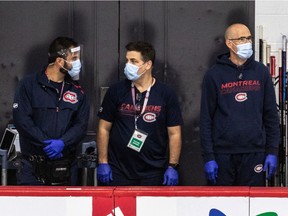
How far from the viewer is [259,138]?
6906 mm

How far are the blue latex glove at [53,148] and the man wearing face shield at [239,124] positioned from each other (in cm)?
117

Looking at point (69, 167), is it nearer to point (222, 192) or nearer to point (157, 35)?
point (222, 192)

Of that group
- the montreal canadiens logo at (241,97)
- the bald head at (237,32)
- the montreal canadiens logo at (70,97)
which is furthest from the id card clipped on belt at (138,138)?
the bald head at (237,32)

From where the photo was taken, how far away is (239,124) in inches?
271

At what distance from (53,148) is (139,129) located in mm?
768

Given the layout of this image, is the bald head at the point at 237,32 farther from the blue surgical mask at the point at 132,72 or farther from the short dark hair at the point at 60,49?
the short dark hair at the point at 60,49

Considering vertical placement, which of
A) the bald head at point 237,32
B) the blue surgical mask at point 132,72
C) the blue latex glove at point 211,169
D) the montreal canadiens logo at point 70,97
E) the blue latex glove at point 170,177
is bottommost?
the blue latex glove at point 170,177

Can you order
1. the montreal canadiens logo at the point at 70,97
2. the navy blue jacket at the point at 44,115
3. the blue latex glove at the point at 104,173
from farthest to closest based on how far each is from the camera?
the blue latex glove at the point at 104,173, the montreal canadiens logo at the point at 70,97, the navy blue jacket at the point at 44,115

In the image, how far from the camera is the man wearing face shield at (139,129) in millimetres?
7039

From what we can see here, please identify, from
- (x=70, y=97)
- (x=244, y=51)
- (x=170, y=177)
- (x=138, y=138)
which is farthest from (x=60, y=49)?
(x=244, y=51)

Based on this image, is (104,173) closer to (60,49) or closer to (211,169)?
(211,169)

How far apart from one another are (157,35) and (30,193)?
126 inches

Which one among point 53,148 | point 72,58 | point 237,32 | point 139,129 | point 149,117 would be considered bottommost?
point 53,148

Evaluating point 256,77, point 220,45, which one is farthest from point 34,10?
point 256,77
